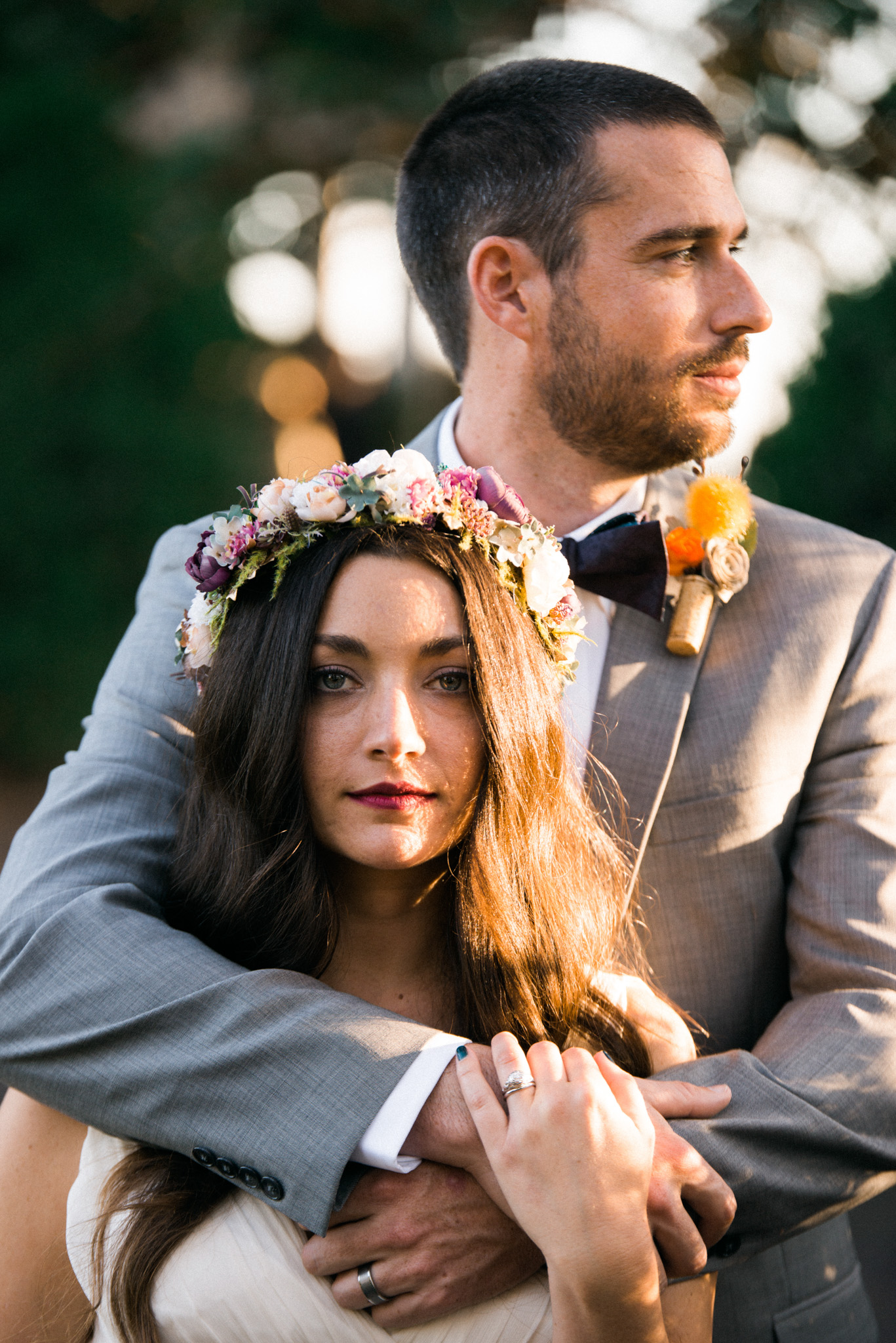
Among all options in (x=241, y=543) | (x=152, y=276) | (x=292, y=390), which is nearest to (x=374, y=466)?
(x=241, y=543)

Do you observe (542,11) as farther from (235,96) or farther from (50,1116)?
(50,1116)

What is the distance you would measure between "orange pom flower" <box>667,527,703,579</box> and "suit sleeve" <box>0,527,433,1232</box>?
141 centimetres

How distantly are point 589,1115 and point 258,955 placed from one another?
2.52 ft

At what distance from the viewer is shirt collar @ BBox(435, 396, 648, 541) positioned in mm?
3139

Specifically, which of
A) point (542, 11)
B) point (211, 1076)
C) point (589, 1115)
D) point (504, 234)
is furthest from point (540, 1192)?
point (542, 11)

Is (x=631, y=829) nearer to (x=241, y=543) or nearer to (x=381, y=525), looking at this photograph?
(x=381, y=525)

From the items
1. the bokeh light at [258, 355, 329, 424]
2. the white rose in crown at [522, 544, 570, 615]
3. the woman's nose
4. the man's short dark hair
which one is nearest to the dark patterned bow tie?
the white rose in crown at [522, 544, 570, 615]

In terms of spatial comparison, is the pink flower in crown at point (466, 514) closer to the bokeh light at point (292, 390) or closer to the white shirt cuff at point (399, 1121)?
the white shirt cuff at point (399, 1121)

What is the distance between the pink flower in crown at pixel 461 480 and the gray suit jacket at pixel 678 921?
0.66 meters

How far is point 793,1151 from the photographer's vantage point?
229 centimetres

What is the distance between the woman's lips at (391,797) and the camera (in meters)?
2.18

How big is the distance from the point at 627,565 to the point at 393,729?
3.25 ft

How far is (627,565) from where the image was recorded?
2873mm

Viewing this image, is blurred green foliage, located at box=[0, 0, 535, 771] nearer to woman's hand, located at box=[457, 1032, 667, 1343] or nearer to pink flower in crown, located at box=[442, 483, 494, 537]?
pink flower in crown, located at box=[442, 483, 494, 537]
